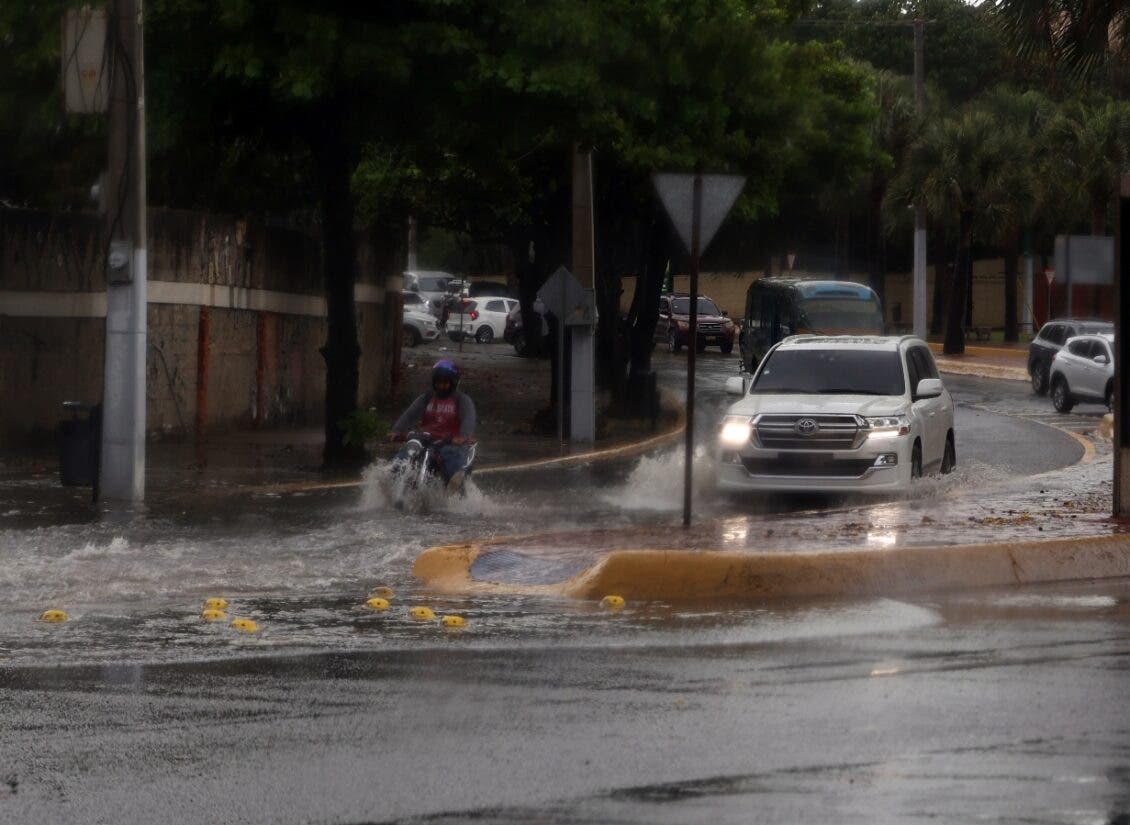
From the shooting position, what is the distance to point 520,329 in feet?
187

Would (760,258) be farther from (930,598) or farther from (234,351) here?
(930,598)

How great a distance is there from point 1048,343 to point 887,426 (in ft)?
74.7

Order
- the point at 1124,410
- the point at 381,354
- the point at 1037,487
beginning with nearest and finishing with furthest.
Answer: the point at 1124,410 → the point at 1037,487 → the point at 381,354

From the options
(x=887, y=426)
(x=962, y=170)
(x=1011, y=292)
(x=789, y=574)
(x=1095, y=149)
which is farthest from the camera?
(x=1011, y=292)

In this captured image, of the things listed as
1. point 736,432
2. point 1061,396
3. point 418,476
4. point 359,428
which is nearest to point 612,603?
point 418,476

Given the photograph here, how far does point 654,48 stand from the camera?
23.0 m

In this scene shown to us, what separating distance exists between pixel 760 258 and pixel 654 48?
4544 centimetres

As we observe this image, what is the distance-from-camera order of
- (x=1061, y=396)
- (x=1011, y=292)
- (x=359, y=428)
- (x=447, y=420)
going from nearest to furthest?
(x=447, y=420) → (x=359, y=428) → (x=1061, y=396) → (x=1011, y=292)

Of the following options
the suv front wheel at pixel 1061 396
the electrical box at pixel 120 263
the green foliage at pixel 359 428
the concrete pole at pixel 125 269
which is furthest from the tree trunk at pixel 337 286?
the suv front wheel at pixel 1061 396

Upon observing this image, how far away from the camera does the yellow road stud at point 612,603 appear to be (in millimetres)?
11430

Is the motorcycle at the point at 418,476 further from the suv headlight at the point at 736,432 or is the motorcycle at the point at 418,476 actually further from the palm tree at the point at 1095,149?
the palm tree at the point at 1095,149

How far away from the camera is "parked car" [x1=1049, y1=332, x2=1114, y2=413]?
34.1m

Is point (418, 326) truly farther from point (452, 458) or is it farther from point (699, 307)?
point (452, 458)

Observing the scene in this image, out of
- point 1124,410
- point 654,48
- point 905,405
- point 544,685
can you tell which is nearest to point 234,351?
point 654,48
